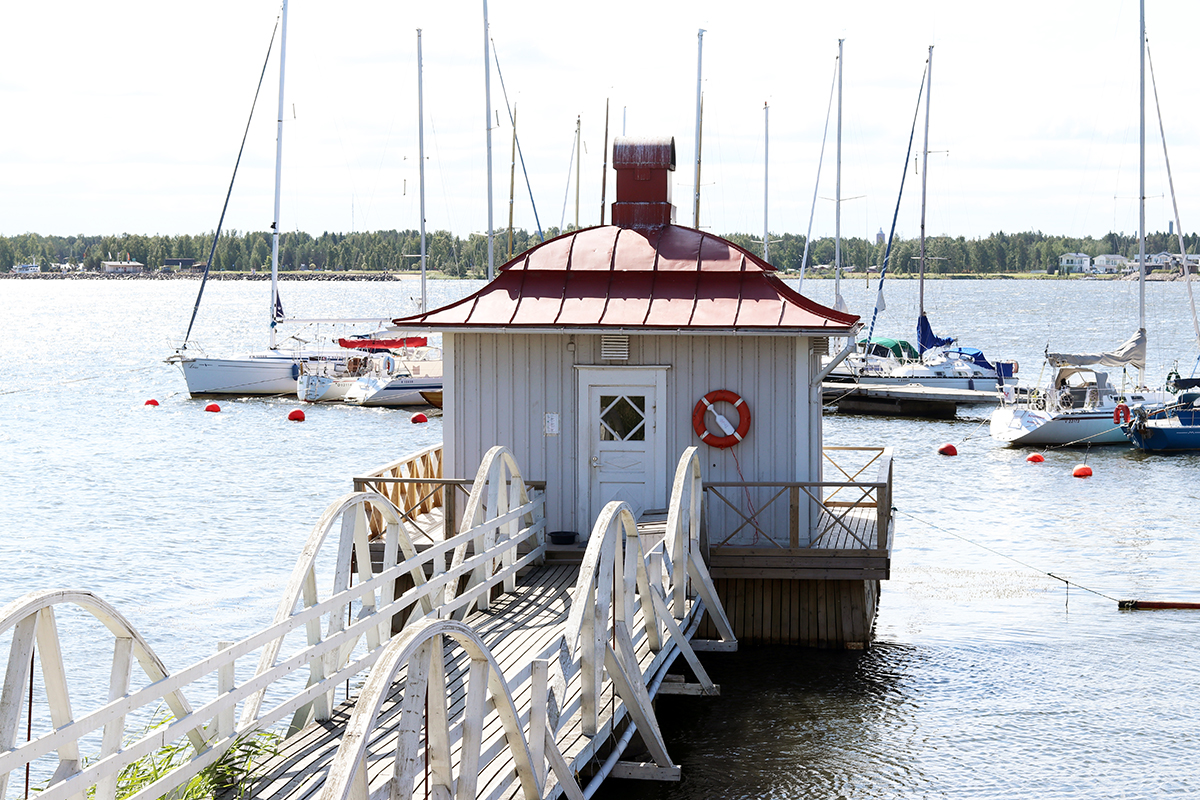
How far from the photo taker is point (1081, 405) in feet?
125

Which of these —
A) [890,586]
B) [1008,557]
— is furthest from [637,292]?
[1008,557]

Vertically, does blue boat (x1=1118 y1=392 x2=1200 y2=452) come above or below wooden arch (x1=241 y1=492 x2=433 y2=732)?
below

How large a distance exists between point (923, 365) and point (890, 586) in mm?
29221

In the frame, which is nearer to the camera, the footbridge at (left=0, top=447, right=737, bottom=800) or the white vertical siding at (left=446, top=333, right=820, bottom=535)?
the footbridge at (left=0, top=447, right=737, bottom=800)

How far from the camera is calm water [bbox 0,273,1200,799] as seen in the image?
12.7 m

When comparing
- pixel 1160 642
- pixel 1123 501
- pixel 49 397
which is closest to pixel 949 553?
pixel 1160 642

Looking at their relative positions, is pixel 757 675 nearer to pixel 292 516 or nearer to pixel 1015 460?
pixel 292 516

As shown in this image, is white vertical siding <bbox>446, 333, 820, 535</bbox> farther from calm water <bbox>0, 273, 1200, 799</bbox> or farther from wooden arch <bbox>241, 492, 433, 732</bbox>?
wooden arch <bbox>241, 492, 433, 732</bbox>

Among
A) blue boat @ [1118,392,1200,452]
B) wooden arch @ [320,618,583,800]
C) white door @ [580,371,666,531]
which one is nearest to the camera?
wooden arch @ [320,618,583,800]

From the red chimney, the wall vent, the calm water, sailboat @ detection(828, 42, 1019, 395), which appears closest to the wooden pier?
the calm water

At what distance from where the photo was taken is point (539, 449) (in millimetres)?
15125

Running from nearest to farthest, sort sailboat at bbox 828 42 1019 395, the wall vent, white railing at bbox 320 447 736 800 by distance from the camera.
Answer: white railing at bbox 320 447 736 800 < the wall vent < sailboat at bbox 828 42 1019 395

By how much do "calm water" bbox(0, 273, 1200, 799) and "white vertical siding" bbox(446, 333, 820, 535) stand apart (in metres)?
2.38

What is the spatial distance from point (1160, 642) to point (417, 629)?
1403 cm
